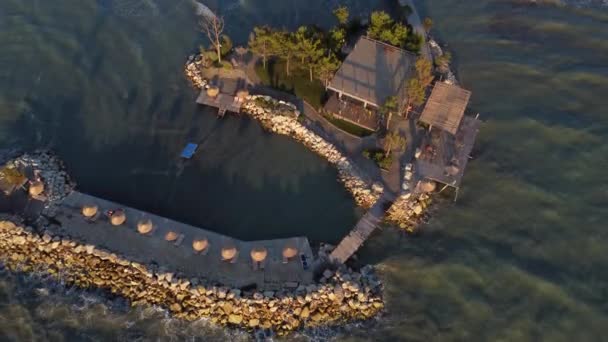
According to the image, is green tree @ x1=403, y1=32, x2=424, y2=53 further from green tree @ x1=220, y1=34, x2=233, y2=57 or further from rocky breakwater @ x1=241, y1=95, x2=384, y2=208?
green tree @ x1=220, y1=34, x2=233, y2=57

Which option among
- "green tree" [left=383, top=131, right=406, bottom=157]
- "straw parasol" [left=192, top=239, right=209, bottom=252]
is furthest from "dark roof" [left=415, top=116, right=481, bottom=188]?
"straw parasol" [left=192, top=239, right=209, bottom=252]

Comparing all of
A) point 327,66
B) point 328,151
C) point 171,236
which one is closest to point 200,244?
point 171,236

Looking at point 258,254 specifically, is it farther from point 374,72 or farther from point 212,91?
point 374,72

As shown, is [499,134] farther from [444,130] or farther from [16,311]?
[16,311]

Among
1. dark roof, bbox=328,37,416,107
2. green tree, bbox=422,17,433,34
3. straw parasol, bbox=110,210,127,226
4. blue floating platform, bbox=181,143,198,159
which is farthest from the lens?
green tree, bbox=422,17,433,34

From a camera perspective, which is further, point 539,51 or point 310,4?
point 310,4

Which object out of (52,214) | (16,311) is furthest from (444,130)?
(16,311)
